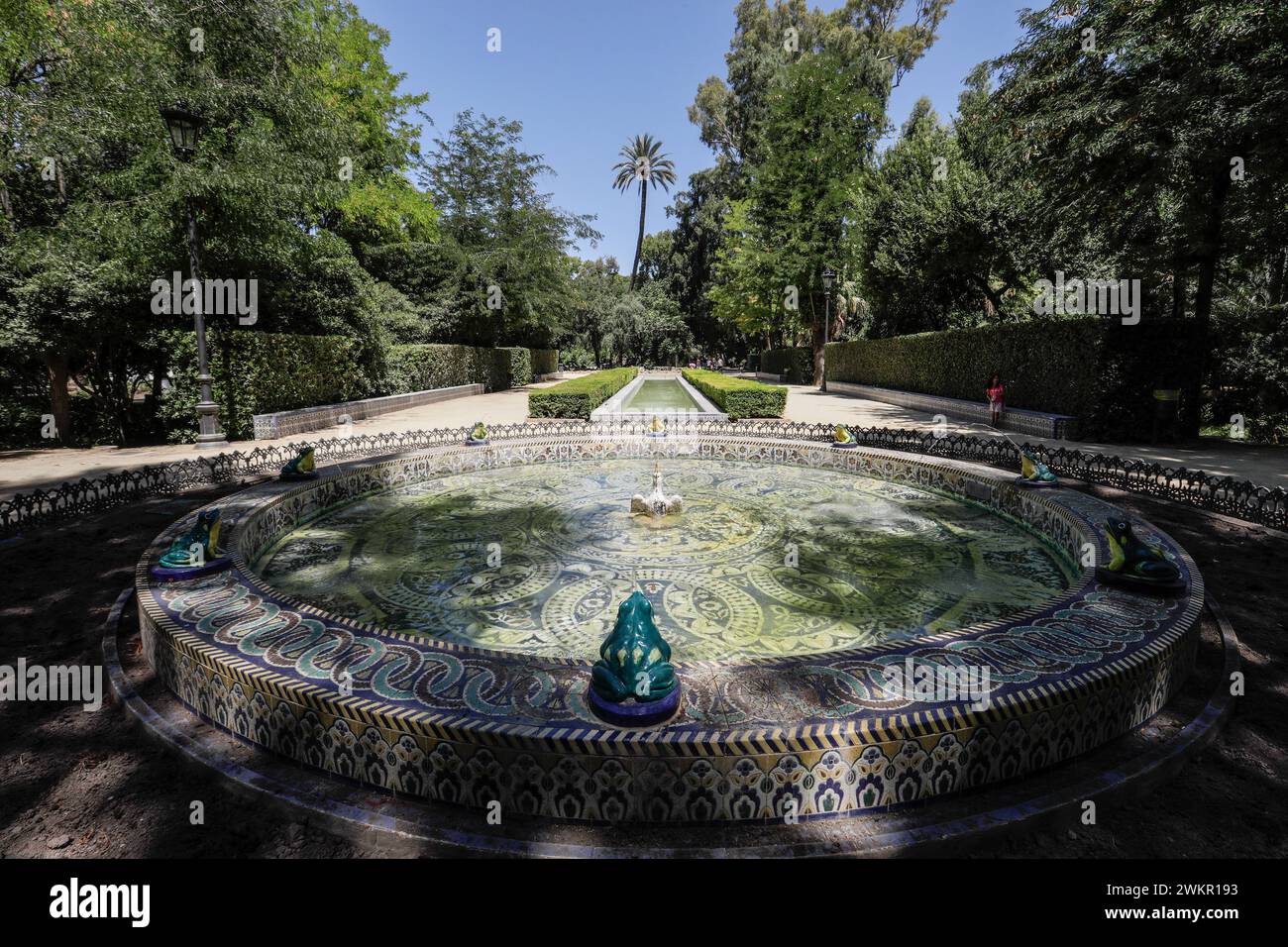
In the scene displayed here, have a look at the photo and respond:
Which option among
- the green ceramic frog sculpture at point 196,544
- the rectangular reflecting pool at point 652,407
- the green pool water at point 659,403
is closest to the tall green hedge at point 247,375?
the rectangular reflecting pool at point 652,407

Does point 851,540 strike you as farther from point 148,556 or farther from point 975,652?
point 148,556

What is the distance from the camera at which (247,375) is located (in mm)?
14844

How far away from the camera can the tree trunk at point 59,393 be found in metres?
13.2

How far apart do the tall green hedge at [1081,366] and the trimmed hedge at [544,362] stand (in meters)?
29.9

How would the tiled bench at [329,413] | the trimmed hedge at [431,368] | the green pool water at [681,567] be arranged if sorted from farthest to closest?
the trimmed hedge at [431,368] → the tiled bench at [329,413] → the green pool water at [681,567]

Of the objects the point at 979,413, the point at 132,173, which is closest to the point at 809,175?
the point at 979,413

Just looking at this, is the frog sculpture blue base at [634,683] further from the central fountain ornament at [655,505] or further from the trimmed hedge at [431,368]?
the trimmed hedge at [431,368]

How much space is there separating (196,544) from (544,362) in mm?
44587

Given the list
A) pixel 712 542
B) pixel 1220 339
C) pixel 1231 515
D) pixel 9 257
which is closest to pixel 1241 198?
pixel 1220 339

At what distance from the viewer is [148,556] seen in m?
5.16

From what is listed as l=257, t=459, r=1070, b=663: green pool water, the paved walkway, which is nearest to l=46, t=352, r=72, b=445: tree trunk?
the paved walkway

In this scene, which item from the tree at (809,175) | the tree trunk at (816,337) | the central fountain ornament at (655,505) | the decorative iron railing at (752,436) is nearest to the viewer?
the decorative iron railing at (752,436)

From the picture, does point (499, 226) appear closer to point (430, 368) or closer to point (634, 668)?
point (430, 368)

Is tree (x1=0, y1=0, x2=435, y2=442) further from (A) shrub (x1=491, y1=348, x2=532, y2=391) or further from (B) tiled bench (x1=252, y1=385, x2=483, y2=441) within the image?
(A) shrub (x1=491, y1=348, x2=532, y2=391)
